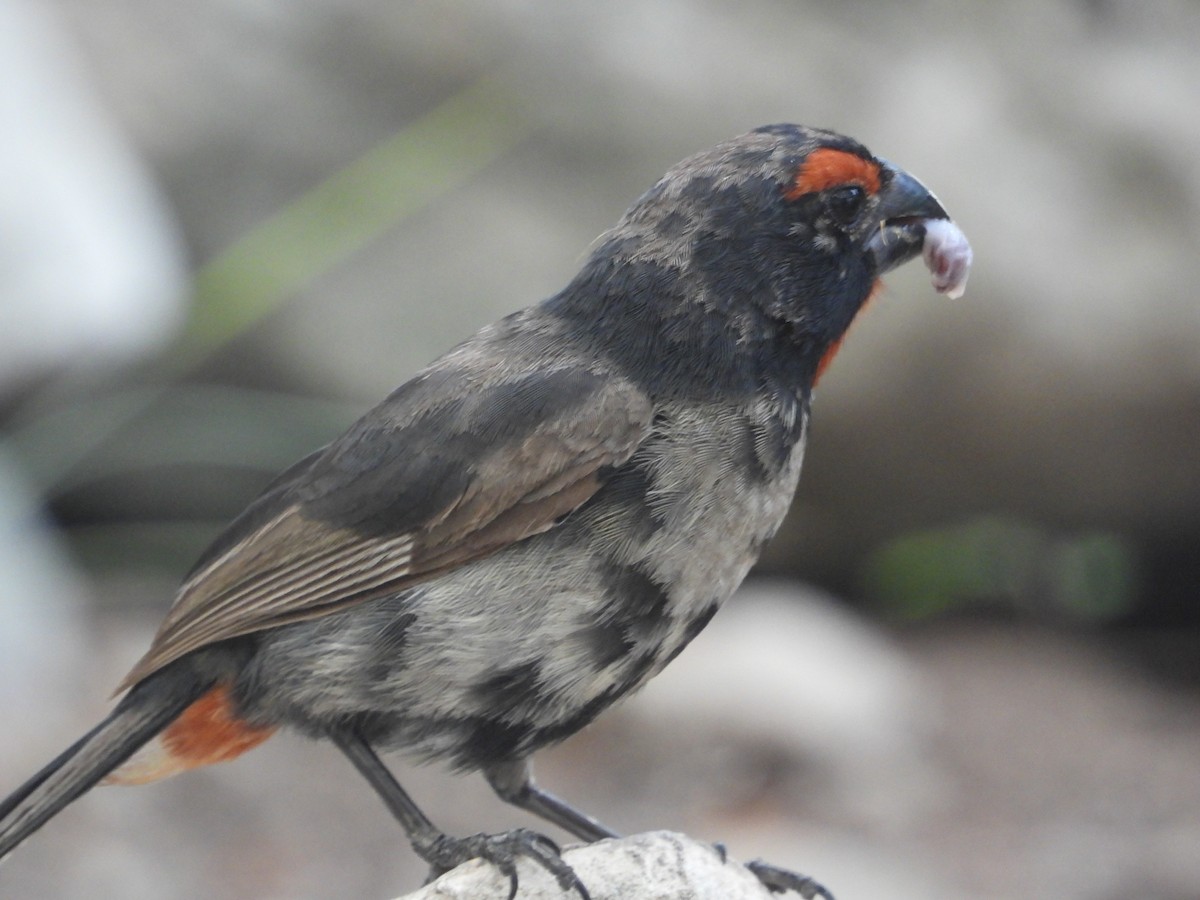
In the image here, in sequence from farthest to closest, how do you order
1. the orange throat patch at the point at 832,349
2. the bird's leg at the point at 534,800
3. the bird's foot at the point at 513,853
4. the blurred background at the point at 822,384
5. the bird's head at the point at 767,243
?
the blurred background at the point at 822,384 → the bird's leg at the point at 534,800 → the orange throat patch at the point at 832,349 → the bird's head at the point at 767,243 → the bird's foot at the point at 513,853

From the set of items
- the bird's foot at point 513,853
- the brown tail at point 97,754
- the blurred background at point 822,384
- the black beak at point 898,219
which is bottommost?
the bird's foot at point 513,853

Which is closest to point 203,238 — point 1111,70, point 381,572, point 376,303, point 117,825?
point 376,303

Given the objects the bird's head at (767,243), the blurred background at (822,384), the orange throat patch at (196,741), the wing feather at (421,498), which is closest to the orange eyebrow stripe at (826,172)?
the bird's head at (767,243)

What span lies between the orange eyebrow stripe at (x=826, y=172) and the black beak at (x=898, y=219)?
0.09 metres

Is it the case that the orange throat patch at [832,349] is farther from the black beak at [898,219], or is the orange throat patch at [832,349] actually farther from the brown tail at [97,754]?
the brown tail at [97,754]

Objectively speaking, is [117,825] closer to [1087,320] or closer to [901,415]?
[901,415]

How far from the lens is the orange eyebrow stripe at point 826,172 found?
142 inches

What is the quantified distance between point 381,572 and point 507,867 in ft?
2.07

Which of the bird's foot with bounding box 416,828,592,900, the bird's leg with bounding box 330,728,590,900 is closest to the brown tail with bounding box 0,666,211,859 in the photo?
the bird's leg with bounding box 330,728,590,900

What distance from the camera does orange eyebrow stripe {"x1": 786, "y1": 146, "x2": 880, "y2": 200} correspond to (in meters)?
3.61

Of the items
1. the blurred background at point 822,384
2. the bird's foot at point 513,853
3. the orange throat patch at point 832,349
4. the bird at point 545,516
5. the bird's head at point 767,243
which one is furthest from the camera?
the blurred background at point 822,384

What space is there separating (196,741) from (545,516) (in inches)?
36.3

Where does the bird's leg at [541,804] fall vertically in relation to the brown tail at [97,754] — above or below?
below

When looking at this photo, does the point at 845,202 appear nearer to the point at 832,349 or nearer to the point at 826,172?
the point at 826,172
